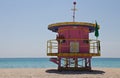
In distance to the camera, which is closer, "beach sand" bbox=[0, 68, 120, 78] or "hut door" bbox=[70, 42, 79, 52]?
"beach sand" bbox=[0, 68, 120, 78]

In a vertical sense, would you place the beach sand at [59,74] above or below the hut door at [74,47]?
below

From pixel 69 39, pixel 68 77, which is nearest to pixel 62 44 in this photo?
pixel 69 39

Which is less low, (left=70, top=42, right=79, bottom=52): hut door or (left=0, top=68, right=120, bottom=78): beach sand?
(left=70, top=42, right=79, bottom=52): hut door

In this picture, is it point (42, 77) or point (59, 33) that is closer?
point (42, 77)

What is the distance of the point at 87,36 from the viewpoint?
81.1ft

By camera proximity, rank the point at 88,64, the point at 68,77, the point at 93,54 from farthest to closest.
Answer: the point at 88,64, the point at 93,54, the point at 68,77

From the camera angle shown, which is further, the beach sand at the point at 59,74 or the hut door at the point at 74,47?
the hut door at the point at 74,47

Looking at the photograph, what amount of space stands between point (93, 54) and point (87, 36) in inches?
71.9

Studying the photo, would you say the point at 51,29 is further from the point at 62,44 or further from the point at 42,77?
the point at 42,77

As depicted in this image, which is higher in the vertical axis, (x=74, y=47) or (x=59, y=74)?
(x=74, y=47)

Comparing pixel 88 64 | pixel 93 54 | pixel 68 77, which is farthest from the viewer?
pixel 88 64

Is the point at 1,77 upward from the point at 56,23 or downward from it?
downward

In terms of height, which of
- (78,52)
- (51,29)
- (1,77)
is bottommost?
(1,77)

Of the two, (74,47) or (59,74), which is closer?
(59,74)
